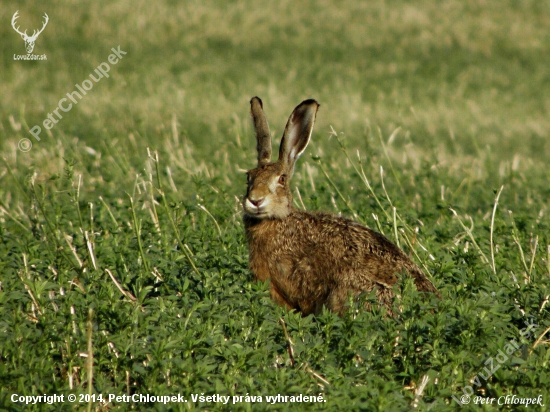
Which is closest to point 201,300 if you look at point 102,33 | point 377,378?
point 377,378

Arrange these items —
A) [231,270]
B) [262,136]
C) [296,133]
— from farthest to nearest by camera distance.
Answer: [262,136]
[296,133]
[231,270]

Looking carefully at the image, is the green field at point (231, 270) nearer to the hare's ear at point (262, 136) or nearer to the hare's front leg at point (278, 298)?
the hare's front leg at point (278, 298)

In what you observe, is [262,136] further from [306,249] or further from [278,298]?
[278,298]

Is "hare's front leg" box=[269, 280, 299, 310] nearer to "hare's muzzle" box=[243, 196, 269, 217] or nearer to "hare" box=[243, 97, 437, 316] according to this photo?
"hare" box=[243, 97, 437, 316]

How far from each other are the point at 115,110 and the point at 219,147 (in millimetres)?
3668

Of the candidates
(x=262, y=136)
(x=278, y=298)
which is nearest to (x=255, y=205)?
(x=278, y=298)

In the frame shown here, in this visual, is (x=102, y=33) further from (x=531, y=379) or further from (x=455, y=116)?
(x=531, y=379)

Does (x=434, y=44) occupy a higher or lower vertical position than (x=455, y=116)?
higher

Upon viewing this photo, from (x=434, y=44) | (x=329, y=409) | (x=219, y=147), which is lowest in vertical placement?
(x=329, y=409)

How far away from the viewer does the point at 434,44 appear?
23.3 meters

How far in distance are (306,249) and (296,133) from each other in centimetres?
103

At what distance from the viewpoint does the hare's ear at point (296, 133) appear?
5.89m

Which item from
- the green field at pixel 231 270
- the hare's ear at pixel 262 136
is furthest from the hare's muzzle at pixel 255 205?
the hare's ear at pixel 262 136

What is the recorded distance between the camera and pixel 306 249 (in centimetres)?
552
